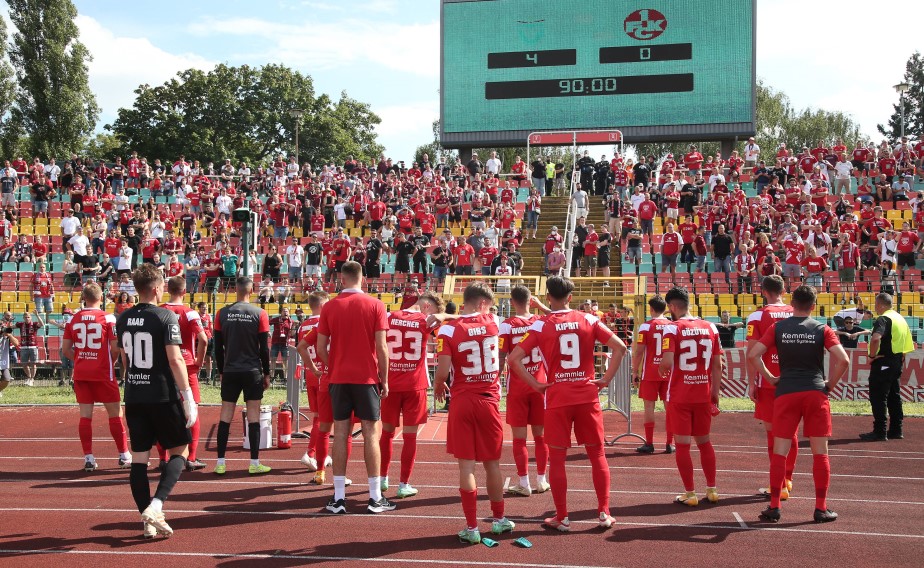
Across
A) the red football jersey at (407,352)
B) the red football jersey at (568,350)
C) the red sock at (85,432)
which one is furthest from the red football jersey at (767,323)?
the red sock at (85,432)

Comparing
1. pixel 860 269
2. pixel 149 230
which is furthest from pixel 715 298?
pixel 149 230

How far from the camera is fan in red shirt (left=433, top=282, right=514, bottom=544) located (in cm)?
694

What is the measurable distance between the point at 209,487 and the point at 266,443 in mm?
2360

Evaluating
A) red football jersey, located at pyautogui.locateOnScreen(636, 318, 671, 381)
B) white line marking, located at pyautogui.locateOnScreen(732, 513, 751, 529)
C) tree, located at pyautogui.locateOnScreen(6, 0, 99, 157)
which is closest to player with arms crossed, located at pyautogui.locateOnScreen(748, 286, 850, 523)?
white line marking, located at pyautogui.locateOnScreen(732, 513, 751, 529)

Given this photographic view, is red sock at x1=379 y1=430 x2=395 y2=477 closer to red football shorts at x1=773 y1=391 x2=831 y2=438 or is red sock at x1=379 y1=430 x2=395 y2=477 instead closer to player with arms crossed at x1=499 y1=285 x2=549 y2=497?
player with arms crossed at x1=499 y1=285 x2=549 y2=497

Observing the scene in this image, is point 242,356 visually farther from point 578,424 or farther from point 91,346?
point 578,424

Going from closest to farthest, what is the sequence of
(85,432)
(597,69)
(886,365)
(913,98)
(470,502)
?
(470,502) → (85,432) → (886,365) → (597,69) → (913,98)

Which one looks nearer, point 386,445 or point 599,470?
point 599,470

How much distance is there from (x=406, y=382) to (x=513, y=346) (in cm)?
109

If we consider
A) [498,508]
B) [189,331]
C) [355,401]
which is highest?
[189,331]

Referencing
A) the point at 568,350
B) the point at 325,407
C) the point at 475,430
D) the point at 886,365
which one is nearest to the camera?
the point at 475,430

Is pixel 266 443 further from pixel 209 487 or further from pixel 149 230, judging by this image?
pixel 149 230

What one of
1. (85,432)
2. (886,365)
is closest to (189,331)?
(85,432)

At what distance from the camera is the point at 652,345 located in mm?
10930
